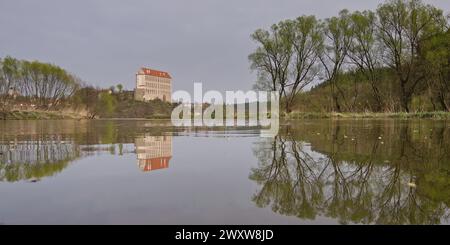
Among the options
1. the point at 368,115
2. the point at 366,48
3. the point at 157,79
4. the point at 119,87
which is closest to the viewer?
the point at 368,115

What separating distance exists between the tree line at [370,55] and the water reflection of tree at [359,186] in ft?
81.3

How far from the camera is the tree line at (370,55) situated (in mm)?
27734

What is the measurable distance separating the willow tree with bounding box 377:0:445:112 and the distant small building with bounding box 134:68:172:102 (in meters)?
74.1

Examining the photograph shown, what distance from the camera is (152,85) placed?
104 meters

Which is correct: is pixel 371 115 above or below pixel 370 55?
below

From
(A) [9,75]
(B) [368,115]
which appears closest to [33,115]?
(A) [9,75]

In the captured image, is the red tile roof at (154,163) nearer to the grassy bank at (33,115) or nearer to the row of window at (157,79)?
the grassy bank at (33,115)

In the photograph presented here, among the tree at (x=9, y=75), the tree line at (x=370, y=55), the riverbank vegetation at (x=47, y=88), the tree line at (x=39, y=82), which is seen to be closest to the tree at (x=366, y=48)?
the tree line at (x=370, y=55)

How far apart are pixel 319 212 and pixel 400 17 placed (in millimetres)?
30258

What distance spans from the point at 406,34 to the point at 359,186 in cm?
2929

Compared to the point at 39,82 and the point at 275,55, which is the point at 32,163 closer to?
the point at 275,55

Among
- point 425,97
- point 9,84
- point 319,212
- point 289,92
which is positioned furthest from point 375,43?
point 9,84

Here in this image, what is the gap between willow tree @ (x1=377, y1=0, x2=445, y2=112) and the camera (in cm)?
2759

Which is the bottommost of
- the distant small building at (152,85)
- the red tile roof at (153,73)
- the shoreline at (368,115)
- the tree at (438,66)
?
the shoreline at (368,115)
